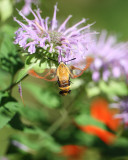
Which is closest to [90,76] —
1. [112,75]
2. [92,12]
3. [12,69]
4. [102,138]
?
[112,75]

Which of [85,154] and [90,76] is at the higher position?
[90,76]

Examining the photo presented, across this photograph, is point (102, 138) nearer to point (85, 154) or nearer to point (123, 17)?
point (85, 154)

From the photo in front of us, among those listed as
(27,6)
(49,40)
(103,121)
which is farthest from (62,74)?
(103,121)

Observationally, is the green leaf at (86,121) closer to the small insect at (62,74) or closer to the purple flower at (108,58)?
the purple flower at (108,58)

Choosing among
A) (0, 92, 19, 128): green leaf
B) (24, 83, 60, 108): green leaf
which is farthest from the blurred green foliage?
(0, 92, 19, 128): green leaf

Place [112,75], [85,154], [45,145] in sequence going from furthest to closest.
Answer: [85,154]
[112,75]
[45,145]

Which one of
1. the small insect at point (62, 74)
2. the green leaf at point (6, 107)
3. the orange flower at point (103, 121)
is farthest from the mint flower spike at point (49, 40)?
the orange flower at point (103, 121)

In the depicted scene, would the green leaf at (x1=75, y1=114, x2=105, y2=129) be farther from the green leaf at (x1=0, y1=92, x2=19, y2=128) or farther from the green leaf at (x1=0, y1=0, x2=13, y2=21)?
the green leaf at (x1=0, y1=0, x2=13, y2=21)

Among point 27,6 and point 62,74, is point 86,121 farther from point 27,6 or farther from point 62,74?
point 27,6
